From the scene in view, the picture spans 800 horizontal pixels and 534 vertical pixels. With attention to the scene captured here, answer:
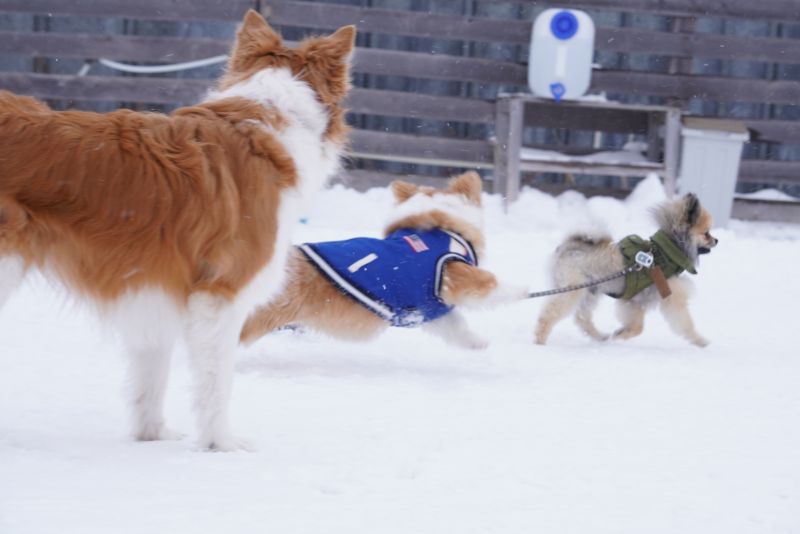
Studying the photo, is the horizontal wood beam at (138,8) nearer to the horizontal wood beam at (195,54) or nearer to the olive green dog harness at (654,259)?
the horizontal wood beam at (195,54)

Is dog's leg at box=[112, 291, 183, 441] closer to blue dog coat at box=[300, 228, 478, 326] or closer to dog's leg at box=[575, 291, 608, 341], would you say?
blue dog coat at box=[300, 228, 478, 326]

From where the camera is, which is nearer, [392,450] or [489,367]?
[392,450]

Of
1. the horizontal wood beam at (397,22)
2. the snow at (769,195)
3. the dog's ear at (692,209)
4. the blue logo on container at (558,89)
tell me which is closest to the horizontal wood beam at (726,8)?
the horizontal wood beam at (397,22)

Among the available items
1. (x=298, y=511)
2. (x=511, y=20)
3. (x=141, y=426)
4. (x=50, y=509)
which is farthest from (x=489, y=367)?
(x=511, y=20)

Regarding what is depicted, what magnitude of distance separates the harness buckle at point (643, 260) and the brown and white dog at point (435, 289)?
1112 mm

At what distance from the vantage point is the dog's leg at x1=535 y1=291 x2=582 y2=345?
5.95 m

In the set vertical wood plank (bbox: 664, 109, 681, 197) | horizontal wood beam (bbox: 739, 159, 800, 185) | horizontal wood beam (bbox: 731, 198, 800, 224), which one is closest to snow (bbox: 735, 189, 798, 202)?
horizontal wood beam (bbox: 731, 198, 800, 224)

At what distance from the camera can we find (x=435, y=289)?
5.02 meters

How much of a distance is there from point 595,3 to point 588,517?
29.2ft

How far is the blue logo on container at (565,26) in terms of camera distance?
32.3 ft

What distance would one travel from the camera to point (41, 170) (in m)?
2.91

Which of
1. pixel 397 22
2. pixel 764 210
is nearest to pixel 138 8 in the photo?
pixel 397 22

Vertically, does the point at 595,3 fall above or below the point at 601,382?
above

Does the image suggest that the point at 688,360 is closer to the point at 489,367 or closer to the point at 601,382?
the point at 601,382
